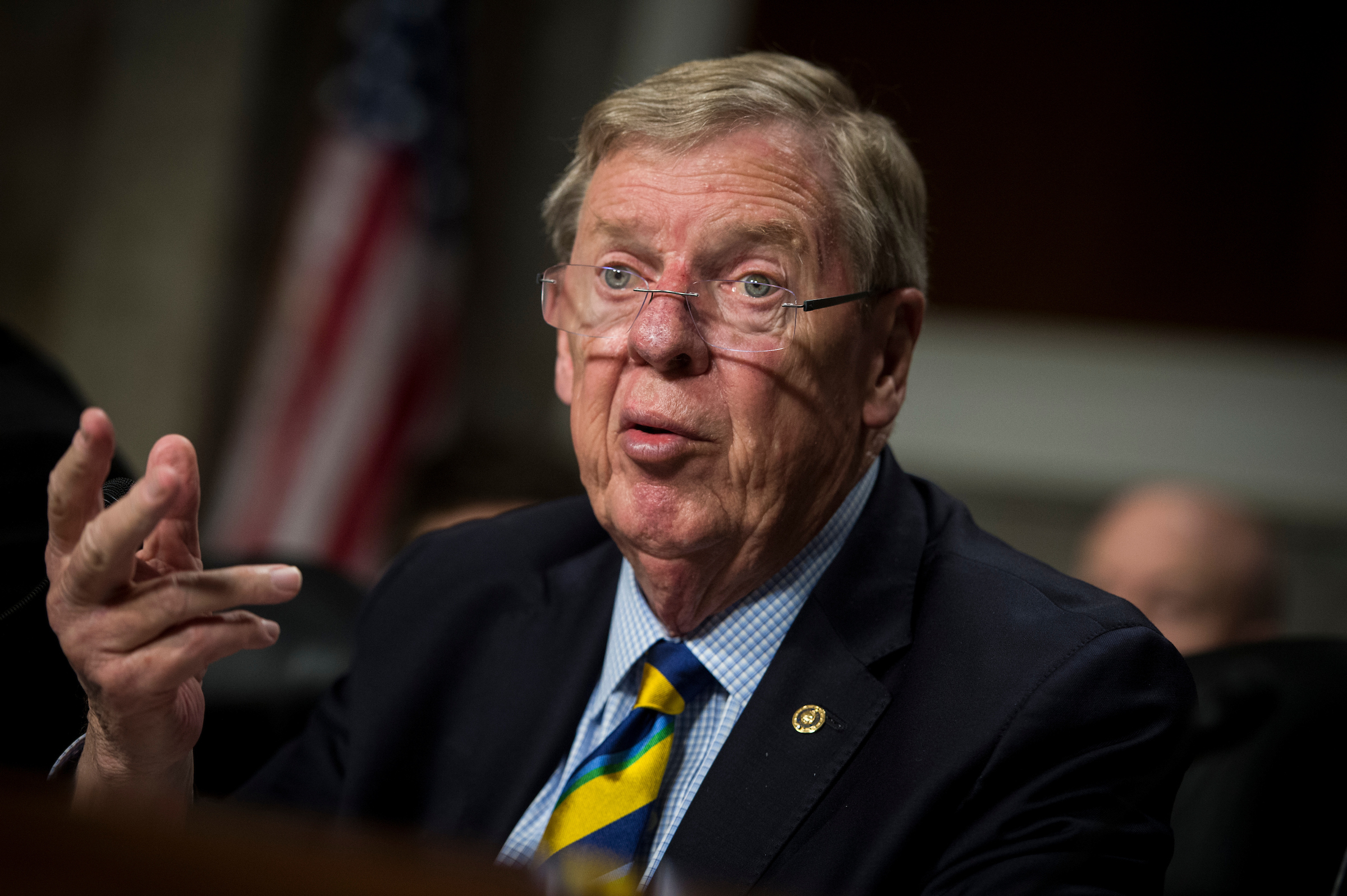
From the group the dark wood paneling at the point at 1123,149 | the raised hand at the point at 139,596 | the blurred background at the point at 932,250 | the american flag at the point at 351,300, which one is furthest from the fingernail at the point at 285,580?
the dark wood paneling at the point at 1123,149

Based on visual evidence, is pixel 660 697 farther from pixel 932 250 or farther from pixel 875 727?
pixel 932 250

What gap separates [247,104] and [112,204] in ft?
2.07

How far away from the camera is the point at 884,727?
132 centimetres

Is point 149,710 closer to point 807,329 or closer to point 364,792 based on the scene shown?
point 364,792

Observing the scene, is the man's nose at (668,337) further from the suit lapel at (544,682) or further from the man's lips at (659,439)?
the suit lapel at (544,682)

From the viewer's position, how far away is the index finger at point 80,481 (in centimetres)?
106

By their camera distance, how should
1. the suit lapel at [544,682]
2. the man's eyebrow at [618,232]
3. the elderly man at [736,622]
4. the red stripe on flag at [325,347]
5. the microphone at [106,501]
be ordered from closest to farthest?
the elderly man at [736,622] → the microphone at [106,501] → the man's eyebrow at [618,232] → the suit lapel at [544,682] → the red stripe on flag at [325,347]

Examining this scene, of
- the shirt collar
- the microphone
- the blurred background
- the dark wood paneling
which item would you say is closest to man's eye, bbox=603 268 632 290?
the shirt collar

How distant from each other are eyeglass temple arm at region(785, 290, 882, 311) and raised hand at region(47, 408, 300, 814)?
0.66m

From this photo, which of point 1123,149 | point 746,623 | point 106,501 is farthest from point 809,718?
point 1123,149

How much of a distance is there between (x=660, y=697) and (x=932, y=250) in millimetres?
2871

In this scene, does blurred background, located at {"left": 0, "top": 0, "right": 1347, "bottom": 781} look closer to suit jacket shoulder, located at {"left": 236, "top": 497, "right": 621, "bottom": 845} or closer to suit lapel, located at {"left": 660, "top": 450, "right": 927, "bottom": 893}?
suit jacket shoulder, located at {"left": 236, "top": 497, "right": 621, "bottom": 845}

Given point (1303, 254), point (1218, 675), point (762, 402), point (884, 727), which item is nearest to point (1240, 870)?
point (1218, 675)

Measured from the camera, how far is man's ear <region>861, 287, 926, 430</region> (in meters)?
1.50
